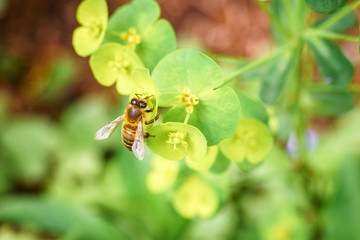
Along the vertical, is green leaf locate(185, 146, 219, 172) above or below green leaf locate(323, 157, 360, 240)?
below

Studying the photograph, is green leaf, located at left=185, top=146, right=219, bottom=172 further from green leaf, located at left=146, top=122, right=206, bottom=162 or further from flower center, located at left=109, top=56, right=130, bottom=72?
flower center, located at left=109, top=56, right=130, bottom=72

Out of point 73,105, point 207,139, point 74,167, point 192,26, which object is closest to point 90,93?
point 73,105

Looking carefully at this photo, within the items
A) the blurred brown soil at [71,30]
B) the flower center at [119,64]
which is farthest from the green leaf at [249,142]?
the blurred brown soil at [71,30]

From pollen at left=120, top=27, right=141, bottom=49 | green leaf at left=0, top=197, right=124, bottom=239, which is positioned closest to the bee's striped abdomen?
pollen at left=120, top=27, right=141, bottom=49

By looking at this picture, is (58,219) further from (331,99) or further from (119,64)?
(331,99)

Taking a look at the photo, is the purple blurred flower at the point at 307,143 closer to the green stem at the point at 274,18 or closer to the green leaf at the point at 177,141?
the green stem at the point at 274,18
